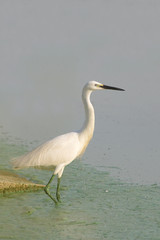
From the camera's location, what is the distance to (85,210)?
6695mm

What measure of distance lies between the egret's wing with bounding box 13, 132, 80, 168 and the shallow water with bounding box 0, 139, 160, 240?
442 mm

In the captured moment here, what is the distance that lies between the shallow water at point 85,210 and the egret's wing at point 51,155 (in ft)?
1.45

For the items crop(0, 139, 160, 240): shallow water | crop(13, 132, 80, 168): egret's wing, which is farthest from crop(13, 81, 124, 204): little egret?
crop(0, 139, 160, 240): shallow water

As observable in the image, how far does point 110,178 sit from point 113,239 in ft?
8.36

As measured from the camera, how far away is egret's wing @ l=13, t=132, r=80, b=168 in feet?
23.6

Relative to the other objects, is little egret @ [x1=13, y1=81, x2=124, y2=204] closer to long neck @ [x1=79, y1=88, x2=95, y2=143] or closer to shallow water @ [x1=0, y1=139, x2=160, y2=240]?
long neck @ [x1=79, y1=88, x2=95, y2=143]

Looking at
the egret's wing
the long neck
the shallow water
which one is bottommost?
the shallow water

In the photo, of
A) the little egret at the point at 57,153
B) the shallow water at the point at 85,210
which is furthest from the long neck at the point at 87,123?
the shallow water at the point at 85,210

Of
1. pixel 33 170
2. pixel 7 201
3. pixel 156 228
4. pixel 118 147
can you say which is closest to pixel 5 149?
pixel 33 170

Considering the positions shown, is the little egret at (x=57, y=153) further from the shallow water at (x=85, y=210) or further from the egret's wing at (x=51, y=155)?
the shallow water at (x=85, y=210)

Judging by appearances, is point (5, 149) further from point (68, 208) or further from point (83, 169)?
point (68, 208)

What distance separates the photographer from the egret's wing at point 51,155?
720cm

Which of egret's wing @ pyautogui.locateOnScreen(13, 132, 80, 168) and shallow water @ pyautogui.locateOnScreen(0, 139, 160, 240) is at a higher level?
egret's wing @ pyautogui.locateOnScreen(13, 132, 80, 168)

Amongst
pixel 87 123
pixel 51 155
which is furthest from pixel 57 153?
pixel 87 123
